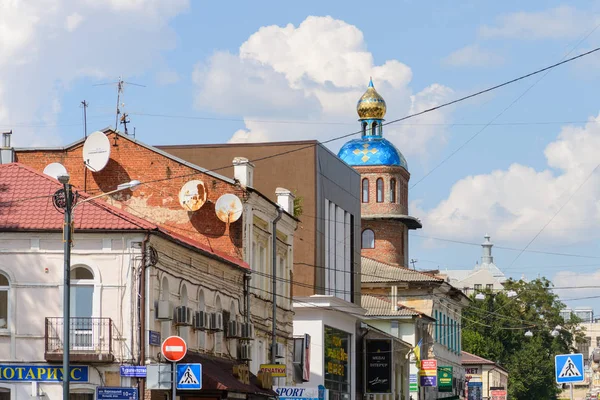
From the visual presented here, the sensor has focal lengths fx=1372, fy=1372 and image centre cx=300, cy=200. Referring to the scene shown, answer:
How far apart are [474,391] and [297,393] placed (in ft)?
175

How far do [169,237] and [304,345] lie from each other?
16492 millimetres

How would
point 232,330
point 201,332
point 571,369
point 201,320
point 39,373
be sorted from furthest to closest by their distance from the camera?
point 232,330, point 201,332, point 201,320, point 39,373, point 571,369

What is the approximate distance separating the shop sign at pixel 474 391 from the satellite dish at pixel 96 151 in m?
56.9

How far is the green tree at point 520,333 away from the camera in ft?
374

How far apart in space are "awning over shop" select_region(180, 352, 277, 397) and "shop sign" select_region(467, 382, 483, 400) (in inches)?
2125

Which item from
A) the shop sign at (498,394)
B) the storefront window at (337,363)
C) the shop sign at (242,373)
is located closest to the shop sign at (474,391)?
the shop sign at (498,394)

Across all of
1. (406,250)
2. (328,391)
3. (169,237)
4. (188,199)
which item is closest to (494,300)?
(406,250)

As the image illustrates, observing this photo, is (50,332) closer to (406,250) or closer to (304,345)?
(304,345)

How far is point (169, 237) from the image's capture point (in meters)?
34.4

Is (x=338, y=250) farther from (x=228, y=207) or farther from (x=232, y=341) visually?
(x=232, y=341)

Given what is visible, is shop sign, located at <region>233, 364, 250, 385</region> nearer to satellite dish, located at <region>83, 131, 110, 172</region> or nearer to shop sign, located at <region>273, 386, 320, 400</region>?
shop sign, located at <region>273, 386, 320, 400</region>

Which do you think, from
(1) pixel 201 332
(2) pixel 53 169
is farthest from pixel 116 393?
(2) pixel 53 169

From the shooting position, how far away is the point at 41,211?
34344 mm

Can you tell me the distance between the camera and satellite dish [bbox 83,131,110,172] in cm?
4059
